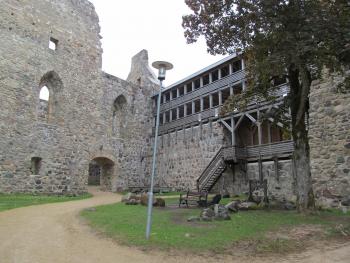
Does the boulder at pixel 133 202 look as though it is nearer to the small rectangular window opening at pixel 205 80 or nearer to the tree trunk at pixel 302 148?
the tree trunk at pixel 302 148

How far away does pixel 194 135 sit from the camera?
22422 millimetres

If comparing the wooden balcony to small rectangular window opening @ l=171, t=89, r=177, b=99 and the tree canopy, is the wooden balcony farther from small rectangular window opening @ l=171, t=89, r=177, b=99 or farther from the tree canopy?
small rectangular window opening @ l=171, t=89, r=177, b=99

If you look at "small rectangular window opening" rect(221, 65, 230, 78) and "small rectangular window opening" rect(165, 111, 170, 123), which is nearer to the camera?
"small rectangular window opening" rect(221, 65, 230, 78)

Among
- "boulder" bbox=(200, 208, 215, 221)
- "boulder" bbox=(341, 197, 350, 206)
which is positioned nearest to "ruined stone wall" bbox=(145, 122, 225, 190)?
"boulder" bbox=(341, 197, 350, 206)

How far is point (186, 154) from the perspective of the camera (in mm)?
22875

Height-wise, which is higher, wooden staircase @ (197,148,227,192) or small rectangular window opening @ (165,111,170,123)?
small rectangular window opening @ (165,111,170,123)

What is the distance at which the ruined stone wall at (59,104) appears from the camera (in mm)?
17531

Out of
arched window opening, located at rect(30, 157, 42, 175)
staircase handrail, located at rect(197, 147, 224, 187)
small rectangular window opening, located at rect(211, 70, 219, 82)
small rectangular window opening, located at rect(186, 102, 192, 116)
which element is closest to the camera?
arched window opening, located at rect(30, 157, 42, 175)

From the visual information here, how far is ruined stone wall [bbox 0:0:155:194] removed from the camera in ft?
57.5

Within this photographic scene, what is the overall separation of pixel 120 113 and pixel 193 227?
62.2 ft

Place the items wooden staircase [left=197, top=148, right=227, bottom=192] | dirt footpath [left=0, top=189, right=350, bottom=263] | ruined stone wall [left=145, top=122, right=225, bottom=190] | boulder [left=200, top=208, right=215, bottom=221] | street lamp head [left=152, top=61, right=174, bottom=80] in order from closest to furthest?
1. dirt footpath [left=0, top=189, right=350, bottom=263]
2. street lamp head [left=152, top=61, right=174, bottom=80]
3. boulder [left=200, top=208, right=215, bottom=221]
4. wooden staircase [left=197, top=148, right=227, bottom=192]
5. ruined stone wall [left=145, top=122, right=225, bottom=190]

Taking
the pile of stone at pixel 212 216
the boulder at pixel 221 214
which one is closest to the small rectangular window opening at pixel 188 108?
the boulder at pixel 221 214

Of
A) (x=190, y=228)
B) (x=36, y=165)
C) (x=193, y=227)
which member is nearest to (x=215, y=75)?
(x=36, y=165)

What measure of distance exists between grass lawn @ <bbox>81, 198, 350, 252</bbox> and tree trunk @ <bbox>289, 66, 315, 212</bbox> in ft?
1.87
